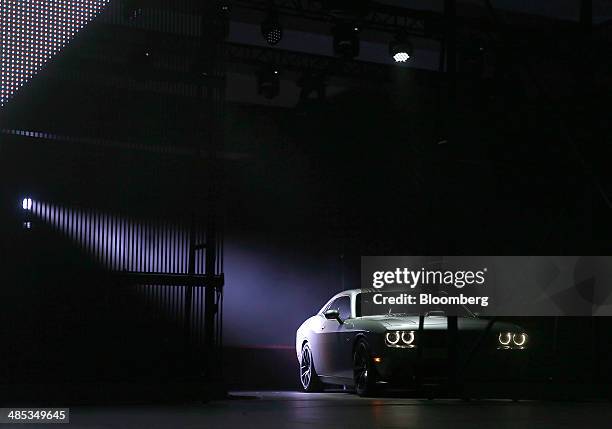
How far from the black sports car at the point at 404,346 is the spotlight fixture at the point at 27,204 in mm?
4431

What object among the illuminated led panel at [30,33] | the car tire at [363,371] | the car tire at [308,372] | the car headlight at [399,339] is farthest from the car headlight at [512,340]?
the illuminated led panel at [30,33]

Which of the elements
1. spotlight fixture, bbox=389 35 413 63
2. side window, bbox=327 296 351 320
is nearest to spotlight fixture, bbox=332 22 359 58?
spotlight fixture, bbox=389 35 413 63

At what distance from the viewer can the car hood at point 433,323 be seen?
11836mm

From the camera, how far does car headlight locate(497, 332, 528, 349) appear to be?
12023 mm

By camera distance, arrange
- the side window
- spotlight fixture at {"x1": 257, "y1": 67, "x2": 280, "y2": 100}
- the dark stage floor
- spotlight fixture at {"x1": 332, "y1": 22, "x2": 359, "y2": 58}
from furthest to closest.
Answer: spotlight fixture at {"x1": 257, "y1": 67, "x2": 280, "y2": 100}
spotlight fixture at {"x1": 332, "y1": 22, "x2": 359, "y2": 58}
the side window
the dark stage floor

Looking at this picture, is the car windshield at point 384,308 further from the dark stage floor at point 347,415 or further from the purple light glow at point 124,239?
the purple light glow at point 124,239

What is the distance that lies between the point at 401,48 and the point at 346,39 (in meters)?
1.07

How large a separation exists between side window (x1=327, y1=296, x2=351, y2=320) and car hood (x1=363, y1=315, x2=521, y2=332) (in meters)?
0.80

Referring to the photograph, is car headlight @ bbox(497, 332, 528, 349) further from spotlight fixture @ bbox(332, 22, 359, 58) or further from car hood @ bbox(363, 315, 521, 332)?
spotlight fixture @ bbox(332, 22, 359, 58)

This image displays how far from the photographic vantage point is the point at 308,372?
14.1 meters

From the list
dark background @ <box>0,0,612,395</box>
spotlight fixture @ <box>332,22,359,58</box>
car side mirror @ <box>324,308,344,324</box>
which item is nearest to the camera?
dark background @ <box>0,0,612,395</box>

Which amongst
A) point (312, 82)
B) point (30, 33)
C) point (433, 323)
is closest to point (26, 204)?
point (30, 33)

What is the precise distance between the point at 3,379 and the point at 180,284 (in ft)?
6.78

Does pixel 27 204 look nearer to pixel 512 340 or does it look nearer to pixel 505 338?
pixel 505 338
